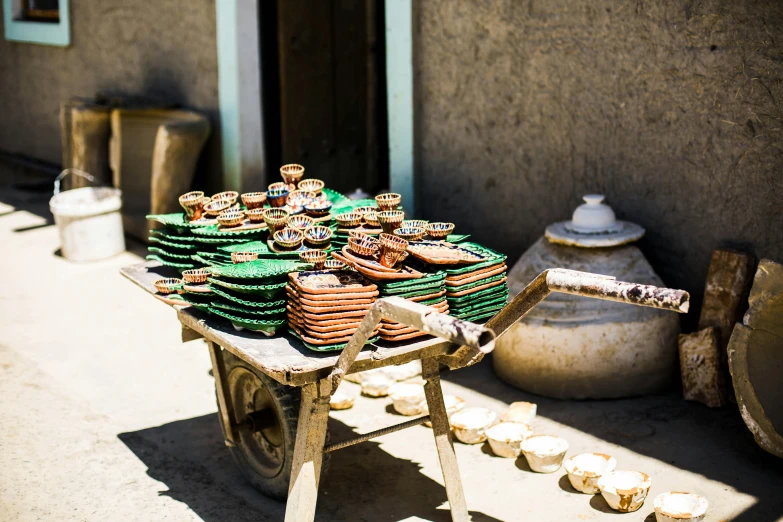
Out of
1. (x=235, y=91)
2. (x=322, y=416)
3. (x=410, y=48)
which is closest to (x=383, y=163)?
(x=235, y=91)

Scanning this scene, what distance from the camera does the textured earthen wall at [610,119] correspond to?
4277 millimetres

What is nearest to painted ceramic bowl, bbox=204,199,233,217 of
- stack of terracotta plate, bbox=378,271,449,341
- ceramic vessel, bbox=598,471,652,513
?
stack of terracotta plate, bbox=378,271,449,341

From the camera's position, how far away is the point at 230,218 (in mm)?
3836

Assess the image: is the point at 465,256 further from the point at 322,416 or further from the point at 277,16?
the point at 277,16

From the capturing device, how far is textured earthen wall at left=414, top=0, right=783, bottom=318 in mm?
4277

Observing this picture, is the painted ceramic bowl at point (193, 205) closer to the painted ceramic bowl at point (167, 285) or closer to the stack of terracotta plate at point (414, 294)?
the painted ceramic bowl at point (167, 285)

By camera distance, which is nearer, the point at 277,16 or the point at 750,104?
the point at 750,104

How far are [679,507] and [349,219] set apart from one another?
1.76 m

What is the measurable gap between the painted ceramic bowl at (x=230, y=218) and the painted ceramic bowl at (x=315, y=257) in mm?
533

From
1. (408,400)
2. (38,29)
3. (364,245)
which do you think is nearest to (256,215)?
(364,245)

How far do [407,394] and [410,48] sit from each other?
2.31 metres

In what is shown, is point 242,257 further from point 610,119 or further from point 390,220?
point 610,119

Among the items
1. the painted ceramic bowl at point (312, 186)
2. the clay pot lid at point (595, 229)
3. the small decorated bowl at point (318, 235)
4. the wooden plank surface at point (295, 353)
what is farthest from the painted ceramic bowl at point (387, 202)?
the clay pot lid at point (595, 229)

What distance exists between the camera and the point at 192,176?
23.8 ft
